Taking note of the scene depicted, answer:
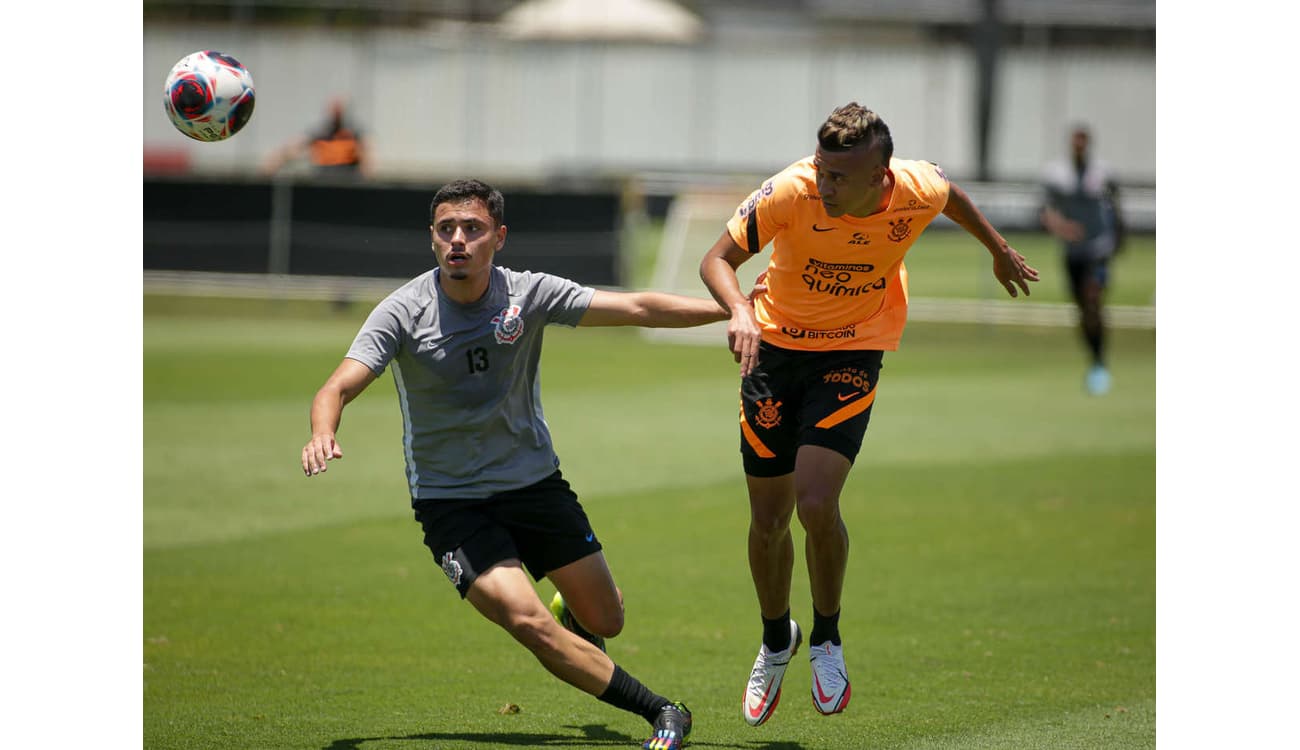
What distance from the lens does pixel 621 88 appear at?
134 ft

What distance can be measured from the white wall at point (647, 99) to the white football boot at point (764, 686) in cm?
3026

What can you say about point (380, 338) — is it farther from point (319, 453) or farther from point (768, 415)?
point (768, 415)

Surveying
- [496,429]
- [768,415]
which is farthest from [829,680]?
[496,429]

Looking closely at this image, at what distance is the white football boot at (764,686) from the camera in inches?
275

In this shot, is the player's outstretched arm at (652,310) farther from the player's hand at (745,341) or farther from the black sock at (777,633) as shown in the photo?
the black sock at (777,633)

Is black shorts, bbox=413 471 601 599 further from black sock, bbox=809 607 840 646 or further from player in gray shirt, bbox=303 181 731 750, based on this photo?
black sock, bbox=809 607 840 646

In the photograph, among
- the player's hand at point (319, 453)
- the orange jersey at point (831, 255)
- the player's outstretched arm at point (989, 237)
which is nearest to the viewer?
the player's hand at point (319, 453)

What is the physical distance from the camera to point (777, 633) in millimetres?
7273

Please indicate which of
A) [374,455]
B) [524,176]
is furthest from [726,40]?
[374,455]

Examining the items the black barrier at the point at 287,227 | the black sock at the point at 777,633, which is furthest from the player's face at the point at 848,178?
the black barrier at the point at 287,227

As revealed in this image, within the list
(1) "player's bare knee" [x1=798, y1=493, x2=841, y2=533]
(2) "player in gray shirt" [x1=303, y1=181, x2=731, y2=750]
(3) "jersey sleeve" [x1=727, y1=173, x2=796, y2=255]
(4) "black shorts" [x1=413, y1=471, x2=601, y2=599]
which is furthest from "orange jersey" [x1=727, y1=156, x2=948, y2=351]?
(4) "black shorts" [x1=413, y1=471, x2=601, y2=599]

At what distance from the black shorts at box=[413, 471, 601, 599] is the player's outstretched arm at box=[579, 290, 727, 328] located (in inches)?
28.3

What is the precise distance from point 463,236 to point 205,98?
1.63 m

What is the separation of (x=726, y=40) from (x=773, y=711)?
114ft
